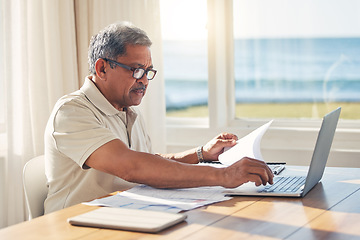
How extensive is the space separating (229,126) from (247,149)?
4.94 feet

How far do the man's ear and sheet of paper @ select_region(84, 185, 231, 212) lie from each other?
569 millimetres

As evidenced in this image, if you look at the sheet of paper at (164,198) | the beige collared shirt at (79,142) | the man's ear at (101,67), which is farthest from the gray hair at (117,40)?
the sheet of paper at (164,198)

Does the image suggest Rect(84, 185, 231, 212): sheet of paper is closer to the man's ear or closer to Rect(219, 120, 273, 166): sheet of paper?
Rect(219, 120, 273, 166): sheet of paper

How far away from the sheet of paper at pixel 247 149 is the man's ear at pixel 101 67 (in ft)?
1.89

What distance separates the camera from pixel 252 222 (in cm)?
156

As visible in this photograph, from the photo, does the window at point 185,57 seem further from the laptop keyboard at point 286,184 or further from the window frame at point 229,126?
the laptop keyboard at point 286,184

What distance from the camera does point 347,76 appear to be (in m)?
3.31

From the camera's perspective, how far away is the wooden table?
57.3 inches

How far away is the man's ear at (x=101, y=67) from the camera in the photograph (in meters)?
2.36

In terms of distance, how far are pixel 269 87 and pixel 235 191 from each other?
170 cm

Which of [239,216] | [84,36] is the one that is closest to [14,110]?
[84,36]

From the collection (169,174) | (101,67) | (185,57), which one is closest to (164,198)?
(169,174)

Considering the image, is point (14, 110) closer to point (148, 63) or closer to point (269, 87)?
point (148, 63)

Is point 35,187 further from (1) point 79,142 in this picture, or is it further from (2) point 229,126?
(2) point 229,126
